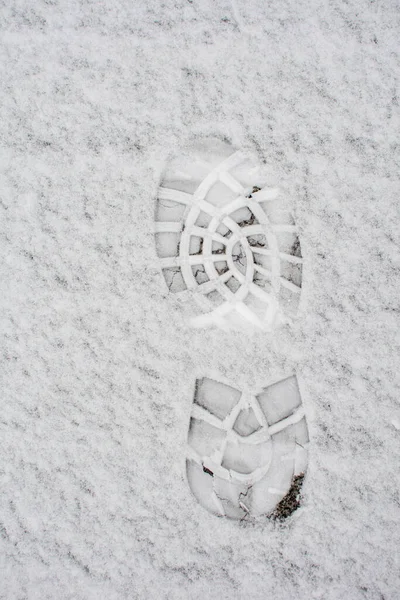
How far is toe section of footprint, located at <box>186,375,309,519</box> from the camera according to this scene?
108cm

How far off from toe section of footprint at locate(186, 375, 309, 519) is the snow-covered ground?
0.03 m

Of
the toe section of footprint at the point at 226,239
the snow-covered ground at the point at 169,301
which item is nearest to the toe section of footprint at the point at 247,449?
the snow-covered ground at the point at 169,301

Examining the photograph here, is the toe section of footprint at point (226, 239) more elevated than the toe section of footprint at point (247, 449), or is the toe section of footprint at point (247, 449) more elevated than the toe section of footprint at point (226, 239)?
the toe section of footprint at point (226, 239)

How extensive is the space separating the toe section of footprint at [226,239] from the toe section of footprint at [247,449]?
166 millimetres

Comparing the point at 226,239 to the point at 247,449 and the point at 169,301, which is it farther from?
the point at 247,449

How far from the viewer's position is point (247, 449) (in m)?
1.08

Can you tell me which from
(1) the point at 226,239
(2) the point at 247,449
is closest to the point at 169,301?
(1) the point at 226,239

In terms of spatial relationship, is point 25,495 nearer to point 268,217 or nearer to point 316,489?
point 316,489

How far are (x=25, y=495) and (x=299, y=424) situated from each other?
2.07ft

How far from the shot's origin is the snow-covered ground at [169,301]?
104cm

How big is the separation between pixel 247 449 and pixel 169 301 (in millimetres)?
373

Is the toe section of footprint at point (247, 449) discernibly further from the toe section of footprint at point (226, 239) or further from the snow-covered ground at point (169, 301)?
the toe section of footprint at point (226, 239)

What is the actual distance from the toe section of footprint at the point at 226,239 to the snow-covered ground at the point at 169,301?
3 cm

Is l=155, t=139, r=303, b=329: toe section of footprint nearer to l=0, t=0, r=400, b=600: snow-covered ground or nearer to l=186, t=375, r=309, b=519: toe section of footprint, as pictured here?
l=0, t=0, r=400, b=600: snow-covered ground
